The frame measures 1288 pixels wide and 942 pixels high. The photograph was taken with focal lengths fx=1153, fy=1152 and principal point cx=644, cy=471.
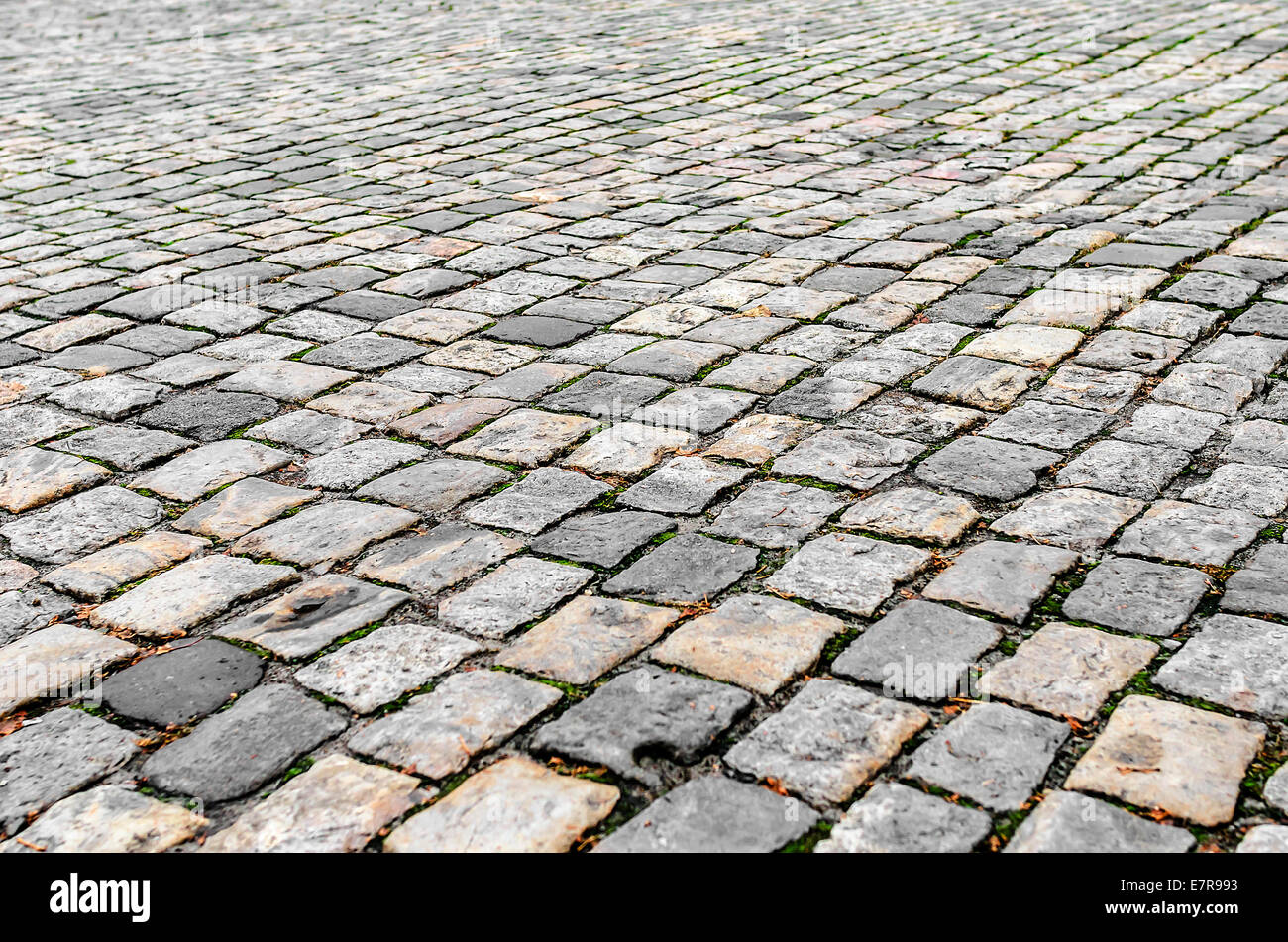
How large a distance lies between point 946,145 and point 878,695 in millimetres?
5168

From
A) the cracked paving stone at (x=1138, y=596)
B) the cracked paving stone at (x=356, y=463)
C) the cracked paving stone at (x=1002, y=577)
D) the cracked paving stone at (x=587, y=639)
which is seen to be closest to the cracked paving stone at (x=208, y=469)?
the cracked paving stone at (x=356, y=463)

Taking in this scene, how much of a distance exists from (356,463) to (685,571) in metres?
1.18

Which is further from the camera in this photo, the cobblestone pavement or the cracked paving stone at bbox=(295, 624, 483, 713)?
the cracked paving stone at bbox=(295, 624, 483, 713)

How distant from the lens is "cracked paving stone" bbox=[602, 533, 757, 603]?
2.75 metres

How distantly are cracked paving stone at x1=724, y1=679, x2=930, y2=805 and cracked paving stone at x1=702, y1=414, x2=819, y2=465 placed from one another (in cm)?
113

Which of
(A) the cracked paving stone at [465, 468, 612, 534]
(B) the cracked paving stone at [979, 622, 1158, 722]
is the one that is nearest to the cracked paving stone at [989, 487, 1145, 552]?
(B) the cracked paving stone at [979, 622, 1158, 722]

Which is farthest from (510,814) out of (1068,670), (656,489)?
(656,489)

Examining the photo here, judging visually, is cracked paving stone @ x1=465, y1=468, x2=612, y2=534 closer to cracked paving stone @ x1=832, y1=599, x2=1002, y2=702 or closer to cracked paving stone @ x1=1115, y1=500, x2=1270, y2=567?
cracked paving stone @ x1=832, y1=599, x2=1002, y2=702

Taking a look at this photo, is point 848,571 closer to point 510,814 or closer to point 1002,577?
point 1002,577

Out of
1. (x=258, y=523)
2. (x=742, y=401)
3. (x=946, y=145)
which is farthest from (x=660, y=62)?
(x=258, y=523)

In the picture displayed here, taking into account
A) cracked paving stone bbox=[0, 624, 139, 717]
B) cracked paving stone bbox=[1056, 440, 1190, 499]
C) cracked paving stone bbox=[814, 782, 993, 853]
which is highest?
cracked paving stone bbox=[1056, 440, 1190, 499]

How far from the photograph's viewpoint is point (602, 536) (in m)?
3.02

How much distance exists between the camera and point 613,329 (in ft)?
→ 14.4

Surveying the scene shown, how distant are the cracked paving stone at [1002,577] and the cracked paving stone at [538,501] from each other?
996mm
